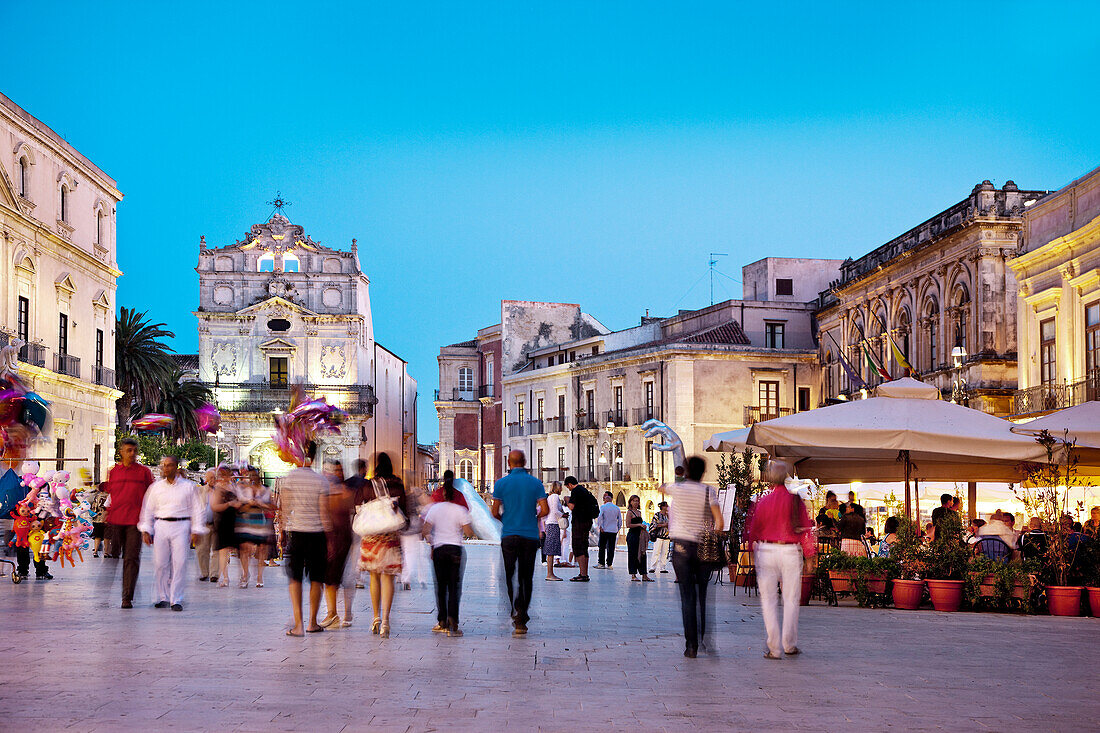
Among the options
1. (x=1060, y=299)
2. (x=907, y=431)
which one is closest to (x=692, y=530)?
(x=907, y=431)

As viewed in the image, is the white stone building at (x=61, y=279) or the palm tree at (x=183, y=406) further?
the palm tree at (x=183, y=406)

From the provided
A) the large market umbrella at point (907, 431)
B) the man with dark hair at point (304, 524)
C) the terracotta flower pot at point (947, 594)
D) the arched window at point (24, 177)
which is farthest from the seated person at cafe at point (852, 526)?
the arched window at point (24, 177)

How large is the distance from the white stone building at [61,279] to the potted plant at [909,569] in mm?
23328

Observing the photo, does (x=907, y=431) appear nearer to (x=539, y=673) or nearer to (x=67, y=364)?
(x=539, y=673)

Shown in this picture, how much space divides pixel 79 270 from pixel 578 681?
3358cm

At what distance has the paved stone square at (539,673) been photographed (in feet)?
23.9

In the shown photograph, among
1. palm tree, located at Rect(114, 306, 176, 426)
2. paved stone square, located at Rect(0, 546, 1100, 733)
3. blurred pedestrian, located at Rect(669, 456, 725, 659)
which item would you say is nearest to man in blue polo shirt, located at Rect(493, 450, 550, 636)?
paved stone square, located at Rect(0, 546, 1100, 733)

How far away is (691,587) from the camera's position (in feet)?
34.5

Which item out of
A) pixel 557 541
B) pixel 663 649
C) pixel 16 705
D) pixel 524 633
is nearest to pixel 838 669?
pixel 663 649

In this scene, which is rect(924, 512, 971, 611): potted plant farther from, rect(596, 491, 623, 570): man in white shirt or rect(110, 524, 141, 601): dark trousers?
rect(596, 491, 623, 570): man in white shirt

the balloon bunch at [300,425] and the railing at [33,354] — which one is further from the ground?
the railing at [33,354]

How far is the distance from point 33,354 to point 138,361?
1332 centimetres

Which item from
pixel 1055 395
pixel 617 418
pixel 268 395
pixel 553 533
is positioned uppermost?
pixel 268 395

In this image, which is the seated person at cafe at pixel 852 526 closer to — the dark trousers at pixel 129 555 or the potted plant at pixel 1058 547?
the potted plant at pixel 1058 547
